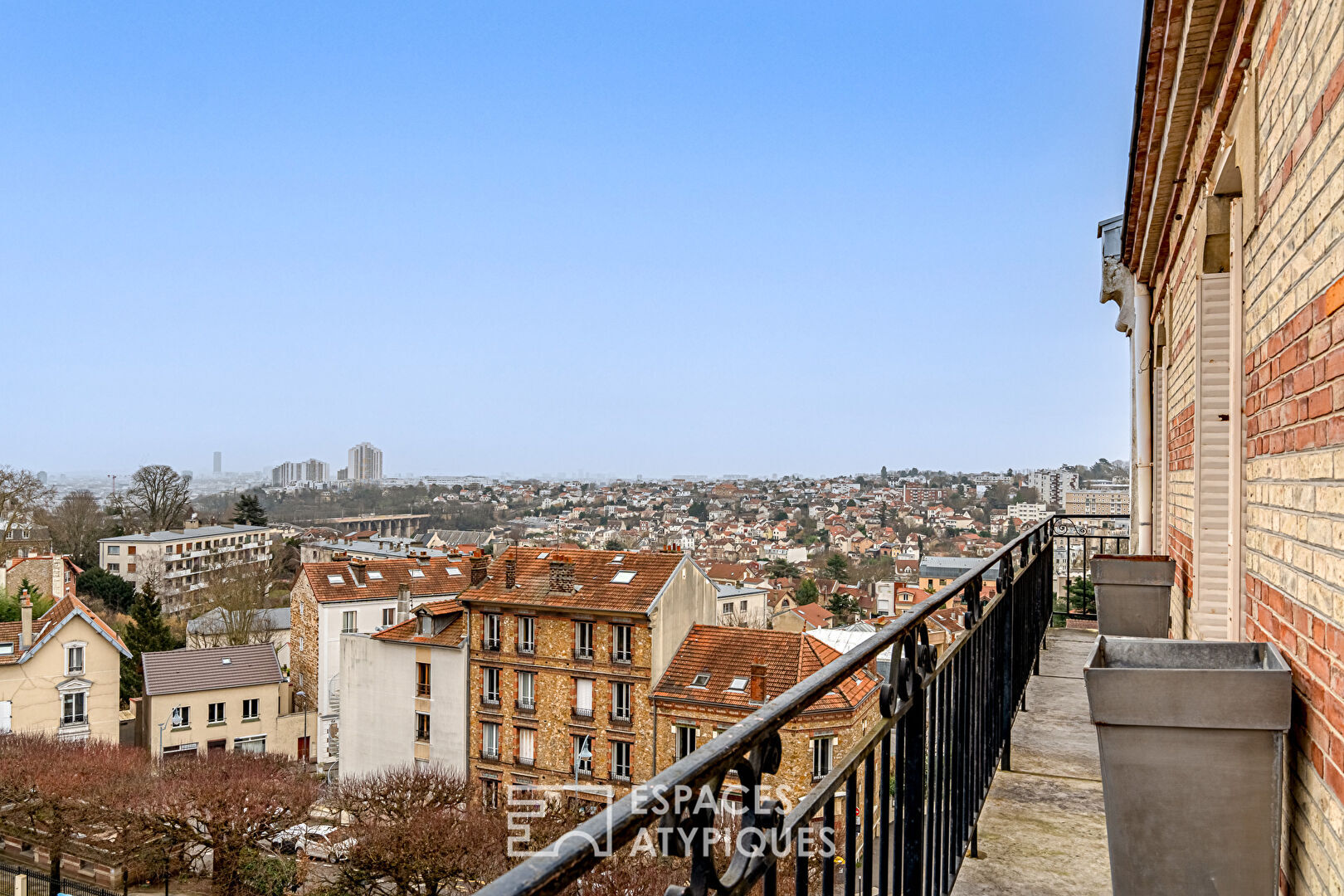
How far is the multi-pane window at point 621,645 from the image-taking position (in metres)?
22.8

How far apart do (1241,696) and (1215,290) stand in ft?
9.20

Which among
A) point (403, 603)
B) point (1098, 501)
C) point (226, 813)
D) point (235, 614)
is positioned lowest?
point (226, 813)

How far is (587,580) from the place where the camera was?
24.3 m

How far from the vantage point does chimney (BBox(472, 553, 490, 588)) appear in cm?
2839

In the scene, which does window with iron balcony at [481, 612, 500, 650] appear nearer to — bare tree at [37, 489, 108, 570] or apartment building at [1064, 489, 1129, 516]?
apartment building at [1064, 489, 1129, 516]

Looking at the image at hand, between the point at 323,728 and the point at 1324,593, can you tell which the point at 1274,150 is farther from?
the point at 323,728

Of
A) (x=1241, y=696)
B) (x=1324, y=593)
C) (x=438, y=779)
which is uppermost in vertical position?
(x=1324, y=593)

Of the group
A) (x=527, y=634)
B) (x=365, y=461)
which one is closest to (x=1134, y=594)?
(x=527, y=634)

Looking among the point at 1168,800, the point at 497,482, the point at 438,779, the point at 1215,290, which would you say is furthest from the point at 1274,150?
the point at 497,482

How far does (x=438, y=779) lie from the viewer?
21.2m

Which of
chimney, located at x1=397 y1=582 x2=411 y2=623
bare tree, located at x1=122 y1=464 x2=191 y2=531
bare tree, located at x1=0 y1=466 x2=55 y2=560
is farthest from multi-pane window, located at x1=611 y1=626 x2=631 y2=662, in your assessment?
bare tree, located at x1=122 y1=464 x2=191 y2=531

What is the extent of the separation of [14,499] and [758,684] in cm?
4523

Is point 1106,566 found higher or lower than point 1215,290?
lower

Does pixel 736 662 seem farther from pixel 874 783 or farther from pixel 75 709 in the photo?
pixel 75 709
